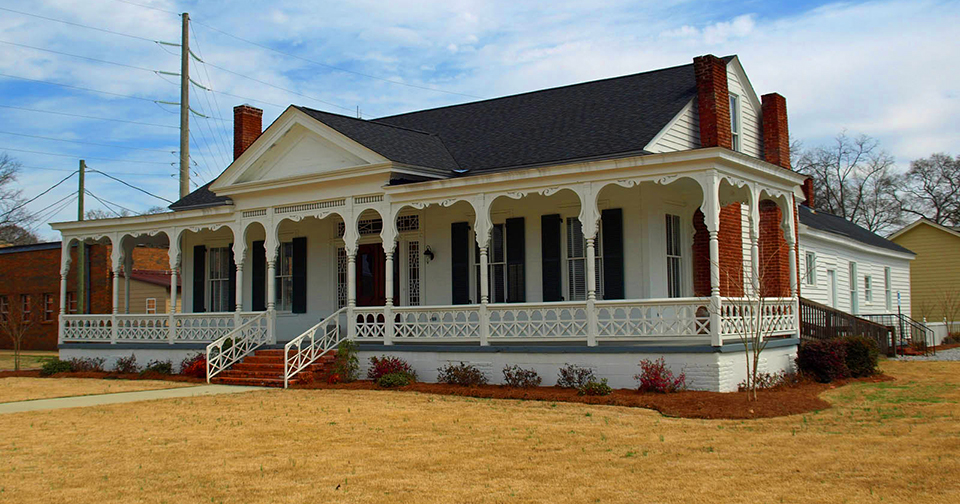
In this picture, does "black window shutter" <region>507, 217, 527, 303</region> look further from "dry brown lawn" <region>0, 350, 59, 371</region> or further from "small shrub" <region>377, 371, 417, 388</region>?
"dry brown lawn" <region>0, 350, 59, 371</region>

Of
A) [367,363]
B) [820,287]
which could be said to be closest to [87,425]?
[367,363]

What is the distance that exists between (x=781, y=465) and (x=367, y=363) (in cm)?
1119

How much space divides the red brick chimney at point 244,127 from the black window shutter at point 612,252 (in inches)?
468

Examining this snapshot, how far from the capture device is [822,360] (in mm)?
17344

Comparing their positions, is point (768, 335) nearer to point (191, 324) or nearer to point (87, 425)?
point (87, 425)

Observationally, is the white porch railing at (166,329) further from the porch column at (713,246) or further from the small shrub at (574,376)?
the porch column at (713,246)

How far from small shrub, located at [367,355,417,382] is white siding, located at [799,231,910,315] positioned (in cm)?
1067

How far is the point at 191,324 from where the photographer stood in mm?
22406

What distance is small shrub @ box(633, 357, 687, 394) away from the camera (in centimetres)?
1505

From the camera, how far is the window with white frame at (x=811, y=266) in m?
Answer: 25.6

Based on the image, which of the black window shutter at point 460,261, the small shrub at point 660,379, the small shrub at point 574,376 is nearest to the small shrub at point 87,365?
the black window shutter at point 460,261

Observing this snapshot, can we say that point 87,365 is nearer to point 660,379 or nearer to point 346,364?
point 346,364

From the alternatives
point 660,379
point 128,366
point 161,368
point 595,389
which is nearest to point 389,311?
point 595,389

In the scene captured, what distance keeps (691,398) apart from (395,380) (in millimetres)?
6069
